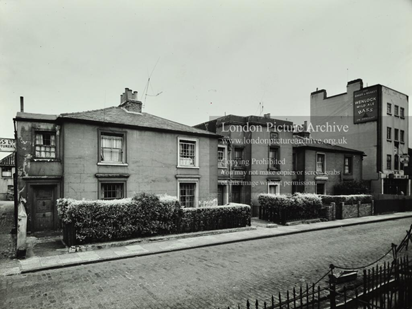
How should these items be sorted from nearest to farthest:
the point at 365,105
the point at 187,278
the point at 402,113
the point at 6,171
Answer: the point at 187,278
the point at 365,105
the point at 402,113
the point at 6,171

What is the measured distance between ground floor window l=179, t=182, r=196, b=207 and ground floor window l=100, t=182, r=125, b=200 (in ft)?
13.9

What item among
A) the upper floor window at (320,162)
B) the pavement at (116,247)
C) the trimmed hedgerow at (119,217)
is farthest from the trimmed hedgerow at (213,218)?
the upper floor window at (320,162)

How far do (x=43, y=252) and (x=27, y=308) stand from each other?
5.46 metres

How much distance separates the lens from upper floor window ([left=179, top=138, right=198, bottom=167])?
19.1 m

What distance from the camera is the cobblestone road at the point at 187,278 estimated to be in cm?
692

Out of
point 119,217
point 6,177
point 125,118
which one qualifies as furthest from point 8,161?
point 119,217

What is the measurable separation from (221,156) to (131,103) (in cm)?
834

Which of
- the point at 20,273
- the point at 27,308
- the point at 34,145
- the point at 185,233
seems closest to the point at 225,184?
the point at 185,233

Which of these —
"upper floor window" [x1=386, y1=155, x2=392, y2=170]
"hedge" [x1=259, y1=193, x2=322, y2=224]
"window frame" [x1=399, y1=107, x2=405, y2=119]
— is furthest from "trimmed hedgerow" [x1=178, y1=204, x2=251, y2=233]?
"window frame" [x1=399, y1=107, x2=405, y2=119]

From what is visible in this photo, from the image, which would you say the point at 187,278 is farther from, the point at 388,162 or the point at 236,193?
the point at 388,162

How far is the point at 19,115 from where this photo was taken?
15125 mm

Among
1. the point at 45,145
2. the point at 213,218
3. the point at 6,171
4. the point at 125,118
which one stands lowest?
the point at 213,218

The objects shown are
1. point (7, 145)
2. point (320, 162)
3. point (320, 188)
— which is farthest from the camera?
point (320, 162)

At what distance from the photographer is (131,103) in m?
19.9
